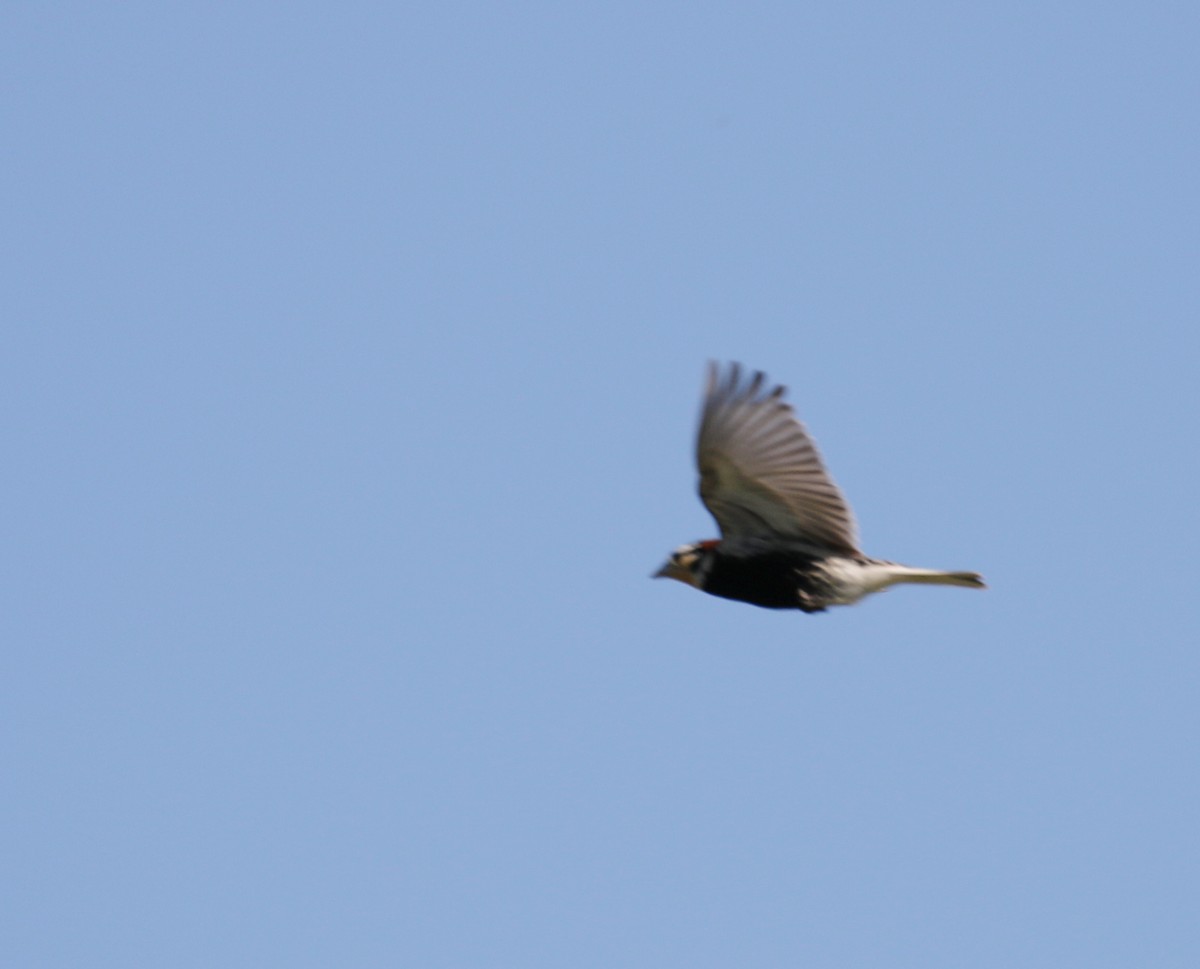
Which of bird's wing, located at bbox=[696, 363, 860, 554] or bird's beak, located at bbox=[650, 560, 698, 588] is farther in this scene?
bird's beak, located at bbox=[650, 560, 698, 588]

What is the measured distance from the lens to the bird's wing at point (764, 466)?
1000 centimetres

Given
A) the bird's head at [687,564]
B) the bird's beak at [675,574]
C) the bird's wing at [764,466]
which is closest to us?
the bird's wing at [764,466]

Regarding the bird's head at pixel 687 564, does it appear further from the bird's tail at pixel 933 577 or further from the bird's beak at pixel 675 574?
the bird's tail at pixel 933 577

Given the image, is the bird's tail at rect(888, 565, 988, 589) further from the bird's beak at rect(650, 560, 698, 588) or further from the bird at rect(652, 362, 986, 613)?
the bird's beak at rect(650, 560, 698, 588)

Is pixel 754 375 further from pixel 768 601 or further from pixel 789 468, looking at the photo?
pixel 768 601

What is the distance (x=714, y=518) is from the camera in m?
10.4

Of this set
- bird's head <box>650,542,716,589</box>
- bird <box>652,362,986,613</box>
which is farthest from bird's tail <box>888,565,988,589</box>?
bird's head <box>650,542,716,589</box>

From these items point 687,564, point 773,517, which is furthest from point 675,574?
point 773,517

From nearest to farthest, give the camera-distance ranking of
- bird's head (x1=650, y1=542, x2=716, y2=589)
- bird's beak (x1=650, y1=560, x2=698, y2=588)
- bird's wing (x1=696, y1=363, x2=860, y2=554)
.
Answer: bird's wing (x1=696, y1=363, x2=860, y2=554) < bird's head (x1=650, y1=542, x2=716, y2=589) < bird's beak (x1=650, y1=560, x2=698, y2=588)

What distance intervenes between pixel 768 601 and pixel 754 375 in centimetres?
155

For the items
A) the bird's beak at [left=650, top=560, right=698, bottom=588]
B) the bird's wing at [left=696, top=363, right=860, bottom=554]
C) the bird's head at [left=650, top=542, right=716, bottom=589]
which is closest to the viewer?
the bird's wing at [left=696, top=363, right=860, bottom=554]

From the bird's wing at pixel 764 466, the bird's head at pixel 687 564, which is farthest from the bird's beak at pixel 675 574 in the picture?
the bird's wing at pixel 764 466

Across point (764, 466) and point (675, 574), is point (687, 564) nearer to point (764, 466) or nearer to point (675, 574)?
point (675, 574)

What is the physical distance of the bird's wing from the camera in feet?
32.8
